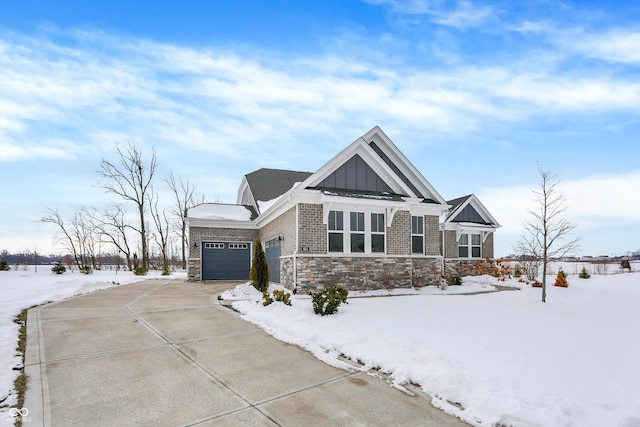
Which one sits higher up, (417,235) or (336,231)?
(336,231)

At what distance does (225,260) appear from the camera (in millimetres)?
20812

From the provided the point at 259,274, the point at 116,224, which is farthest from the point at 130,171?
the point at 259,274

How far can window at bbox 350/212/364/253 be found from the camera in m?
13.3

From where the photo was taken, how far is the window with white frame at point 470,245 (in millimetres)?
22359

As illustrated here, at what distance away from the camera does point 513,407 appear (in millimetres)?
3598

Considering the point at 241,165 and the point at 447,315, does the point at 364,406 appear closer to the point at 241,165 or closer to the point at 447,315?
the point at 447,315

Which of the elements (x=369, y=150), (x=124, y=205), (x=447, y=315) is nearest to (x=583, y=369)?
(x=447, y=315)

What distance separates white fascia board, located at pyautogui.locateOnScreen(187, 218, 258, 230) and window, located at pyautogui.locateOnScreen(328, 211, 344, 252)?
9.20 m

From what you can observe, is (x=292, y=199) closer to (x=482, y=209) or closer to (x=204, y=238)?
(x=204, y=238)

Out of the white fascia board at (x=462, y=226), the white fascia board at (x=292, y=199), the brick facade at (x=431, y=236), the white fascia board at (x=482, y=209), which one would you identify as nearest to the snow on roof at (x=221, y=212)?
the white fascia board at (x=292, y=199)

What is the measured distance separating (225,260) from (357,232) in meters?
11.0

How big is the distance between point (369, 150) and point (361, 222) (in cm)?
318

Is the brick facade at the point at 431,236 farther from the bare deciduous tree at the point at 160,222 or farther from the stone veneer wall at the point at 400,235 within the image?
the bare deciduous tree at the point at 160,222

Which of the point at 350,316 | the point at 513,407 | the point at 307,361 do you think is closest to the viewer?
the point at 513,407
